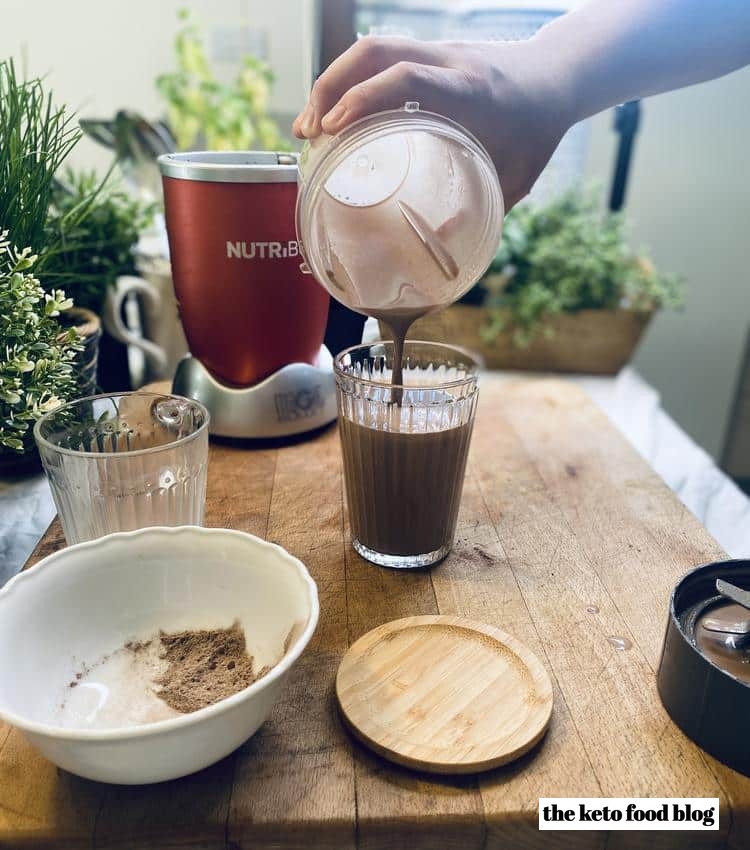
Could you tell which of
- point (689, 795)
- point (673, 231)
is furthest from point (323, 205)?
point (673, 231)

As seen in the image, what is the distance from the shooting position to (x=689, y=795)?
438 millimetres

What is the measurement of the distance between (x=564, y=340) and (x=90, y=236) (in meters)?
0.76

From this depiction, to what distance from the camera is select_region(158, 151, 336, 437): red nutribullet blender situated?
751 millimetres

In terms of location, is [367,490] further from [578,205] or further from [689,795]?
[578,205]

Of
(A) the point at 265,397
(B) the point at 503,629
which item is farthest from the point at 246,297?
(B) the point at 503,629

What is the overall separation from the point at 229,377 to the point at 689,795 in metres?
0.61

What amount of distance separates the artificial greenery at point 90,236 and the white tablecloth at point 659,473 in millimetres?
242

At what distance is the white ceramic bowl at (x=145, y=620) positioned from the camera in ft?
1.28

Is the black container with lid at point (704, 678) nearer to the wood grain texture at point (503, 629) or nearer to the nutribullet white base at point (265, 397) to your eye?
the wood grain texture at point (503, 629)

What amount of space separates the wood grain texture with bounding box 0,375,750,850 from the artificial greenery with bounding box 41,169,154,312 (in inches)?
10.7

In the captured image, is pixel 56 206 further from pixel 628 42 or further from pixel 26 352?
pixel 628 42

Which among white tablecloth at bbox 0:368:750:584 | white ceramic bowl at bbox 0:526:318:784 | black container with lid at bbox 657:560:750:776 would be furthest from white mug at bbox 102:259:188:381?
black container with lid at bbox 657:560:750:776

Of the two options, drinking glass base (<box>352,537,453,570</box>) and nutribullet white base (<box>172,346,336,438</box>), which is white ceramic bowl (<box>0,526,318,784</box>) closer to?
drinking glass base (<box>352,537,453,570</box>)

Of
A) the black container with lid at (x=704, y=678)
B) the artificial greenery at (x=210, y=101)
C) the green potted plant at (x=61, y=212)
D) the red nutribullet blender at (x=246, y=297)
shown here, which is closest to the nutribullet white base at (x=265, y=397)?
the red nutribullet blender at (x=246, y=297)
